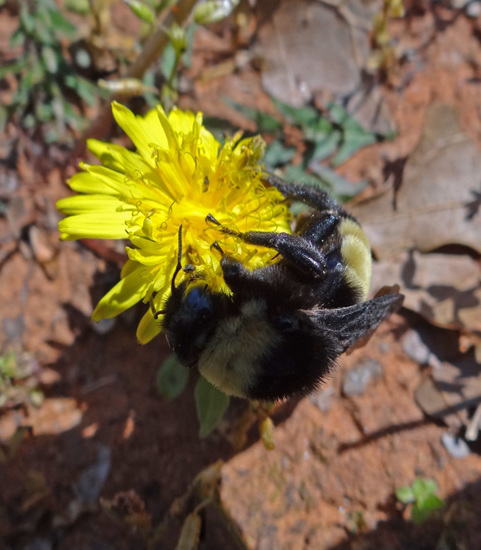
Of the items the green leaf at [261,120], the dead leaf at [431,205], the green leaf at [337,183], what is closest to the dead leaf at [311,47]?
the green leaf at [261,120]

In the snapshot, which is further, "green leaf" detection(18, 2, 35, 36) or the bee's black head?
"green leaf" detection(18, 2, 35, 36)

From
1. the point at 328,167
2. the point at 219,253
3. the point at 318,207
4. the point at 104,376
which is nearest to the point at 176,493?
the point at 104,376

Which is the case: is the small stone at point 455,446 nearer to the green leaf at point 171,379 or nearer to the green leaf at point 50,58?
the green leaf at point 171,379

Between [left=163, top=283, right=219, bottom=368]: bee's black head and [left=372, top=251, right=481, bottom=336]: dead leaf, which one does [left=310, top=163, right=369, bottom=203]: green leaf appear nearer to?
[left=372, top=251, right=481, bottom=336]: dead leaf

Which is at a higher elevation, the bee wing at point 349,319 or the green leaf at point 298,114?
the bee wing at point 349,319

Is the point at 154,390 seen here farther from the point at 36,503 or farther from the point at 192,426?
the point at 36,503

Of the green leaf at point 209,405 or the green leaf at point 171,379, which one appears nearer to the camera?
the green leaf at point 209,405

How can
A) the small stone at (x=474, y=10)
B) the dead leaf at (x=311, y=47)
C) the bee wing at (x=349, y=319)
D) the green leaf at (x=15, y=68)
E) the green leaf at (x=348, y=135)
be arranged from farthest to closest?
1. the small stone at (x=474, y=10)
2. the dead leaf at (x=311, y=47)
3. the green leaf at (x=348, y=135)
4. the green leaf at (x=15, y=68)
5. the bee wing at (x=349, y=319)

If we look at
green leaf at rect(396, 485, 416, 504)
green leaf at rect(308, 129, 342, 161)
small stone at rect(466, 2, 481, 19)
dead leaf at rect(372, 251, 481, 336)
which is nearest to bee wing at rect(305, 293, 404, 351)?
dead leaf at rect(372, 251, 481, 336)
